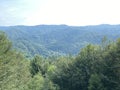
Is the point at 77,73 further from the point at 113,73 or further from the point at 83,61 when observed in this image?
the point at 113,73

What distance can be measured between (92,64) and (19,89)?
12688 millimetres

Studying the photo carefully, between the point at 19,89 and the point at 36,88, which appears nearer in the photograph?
the point at 19,89

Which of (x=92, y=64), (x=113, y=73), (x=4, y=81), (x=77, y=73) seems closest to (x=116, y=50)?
(x=113, y=73)

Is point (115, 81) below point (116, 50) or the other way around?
below

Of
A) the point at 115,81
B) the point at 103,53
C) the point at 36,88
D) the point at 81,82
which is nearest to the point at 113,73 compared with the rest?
the point at 115,81

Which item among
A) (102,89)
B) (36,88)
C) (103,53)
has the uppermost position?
(103,53)

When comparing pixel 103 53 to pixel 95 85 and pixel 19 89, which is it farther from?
pixel 19 89

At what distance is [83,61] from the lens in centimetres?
4962

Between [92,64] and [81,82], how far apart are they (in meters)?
3.51

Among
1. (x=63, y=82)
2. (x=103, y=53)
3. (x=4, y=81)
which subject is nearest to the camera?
(x=4, y=81)

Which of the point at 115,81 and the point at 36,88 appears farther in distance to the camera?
the point at 36,88

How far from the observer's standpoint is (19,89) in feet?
164

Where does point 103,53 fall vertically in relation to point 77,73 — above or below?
above

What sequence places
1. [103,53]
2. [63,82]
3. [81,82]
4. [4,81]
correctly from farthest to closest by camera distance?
1. [63,82]
2. [81,82]
3. [103,53]
4. [4,81]
